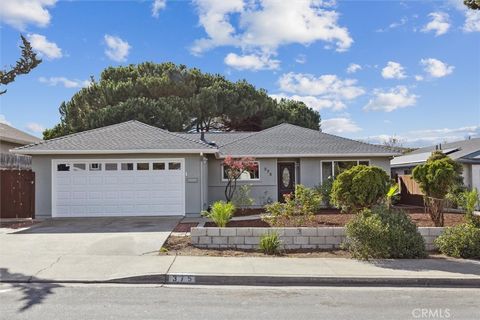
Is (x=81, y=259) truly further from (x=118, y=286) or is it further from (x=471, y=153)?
(x=471, y=153)

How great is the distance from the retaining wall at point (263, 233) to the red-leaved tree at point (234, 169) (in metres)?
6.14

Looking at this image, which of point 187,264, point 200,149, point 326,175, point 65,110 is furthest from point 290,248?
A: point 65,110

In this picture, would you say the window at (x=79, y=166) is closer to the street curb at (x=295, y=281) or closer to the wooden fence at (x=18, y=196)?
the wooden fence at (x=18, y=196)

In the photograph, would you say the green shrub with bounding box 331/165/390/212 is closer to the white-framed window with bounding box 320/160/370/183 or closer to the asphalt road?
the asphalt road

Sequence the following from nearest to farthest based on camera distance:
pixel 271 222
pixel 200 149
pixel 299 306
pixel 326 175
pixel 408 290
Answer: pixel 299 306, pixel 408 290, pixel 271 222, pixel 200 149, pixel 326 175

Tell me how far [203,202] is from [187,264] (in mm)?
8356

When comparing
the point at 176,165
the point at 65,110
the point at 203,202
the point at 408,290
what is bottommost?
the point at 408,290

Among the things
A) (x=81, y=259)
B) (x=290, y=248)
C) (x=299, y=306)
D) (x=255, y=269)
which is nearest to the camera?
(x=299, y=306)

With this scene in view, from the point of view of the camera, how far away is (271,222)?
42.4 feet

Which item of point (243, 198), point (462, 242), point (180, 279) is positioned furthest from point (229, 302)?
point (243, 198)

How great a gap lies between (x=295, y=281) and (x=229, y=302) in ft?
5.66

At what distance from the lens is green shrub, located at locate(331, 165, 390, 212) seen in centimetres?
1113

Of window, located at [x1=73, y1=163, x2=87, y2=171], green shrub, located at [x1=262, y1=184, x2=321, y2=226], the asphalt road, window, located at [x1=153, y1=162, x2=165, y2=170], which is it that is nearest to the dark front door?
green shrub, located at [x1=262, y1=184, x2=321, y2=226]

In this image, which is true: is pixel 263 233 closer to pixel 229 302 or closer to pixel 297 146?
pixel 229 302
